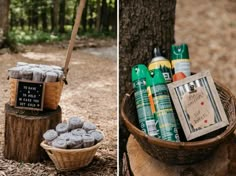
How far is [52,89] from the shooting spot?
1.85 m

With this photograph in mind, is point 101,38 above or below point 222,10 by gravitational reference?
below

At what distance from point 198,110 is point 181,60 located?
20cm

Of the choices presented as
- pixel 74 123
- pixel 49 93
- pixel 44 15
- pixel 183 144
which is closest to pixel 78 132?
pixel 74 123

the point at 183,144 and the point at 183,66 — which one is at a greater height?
the point at 183,66

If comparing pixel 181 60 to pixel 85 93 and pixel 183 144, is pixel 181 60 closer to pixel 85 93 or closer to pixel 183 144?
pixel 183 144

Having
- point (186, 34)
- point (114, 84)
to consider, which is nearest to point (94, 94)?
point (114, 84)

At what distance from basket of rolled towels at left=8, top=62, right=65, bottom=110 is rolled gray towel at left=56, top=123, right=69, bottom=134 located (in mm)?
113

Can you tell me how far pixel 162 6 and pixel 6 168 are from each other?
96 centimetres

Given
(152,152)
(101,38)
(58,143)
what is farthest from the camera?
(101,38)

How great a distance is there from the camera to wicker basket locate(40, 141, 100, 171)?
1708mm

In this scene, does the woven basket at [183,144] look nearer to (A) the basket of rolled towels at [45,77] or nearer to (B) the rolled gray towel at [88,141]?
(B) the rolled gray towel at [88,141]

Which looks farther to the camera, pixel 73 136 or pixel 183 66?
pixel 73 136

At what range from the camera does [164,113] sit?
1.37m

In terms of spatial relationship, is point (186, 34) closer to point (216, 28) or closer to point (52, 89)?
point (216, 28)
